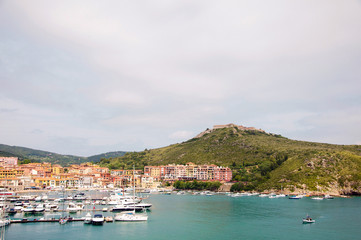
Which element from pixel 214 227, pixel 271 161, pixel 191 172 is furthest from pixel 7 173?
pixel 271 161

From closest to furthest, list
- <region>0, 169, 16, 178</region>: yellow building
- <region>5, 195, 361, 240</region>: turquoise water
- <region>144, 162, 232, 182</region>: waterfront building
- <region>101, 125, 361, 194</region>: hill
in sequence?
<region>5, 195, 361, 240</region>: turquoise water, <region>101, 125, 361, 194</region>: hill, <region>0, 169, 16, 178</region>: yellow building, <region>144, 162, 232, 182</region>: waterfront building

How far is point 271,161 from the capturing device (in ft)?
426

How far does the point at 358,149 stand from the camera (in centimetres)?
14250

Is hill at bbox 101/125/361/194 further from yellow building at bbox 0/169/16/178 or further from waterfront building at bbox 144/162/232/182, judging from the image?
yellow building at bbox 0/169/16/178

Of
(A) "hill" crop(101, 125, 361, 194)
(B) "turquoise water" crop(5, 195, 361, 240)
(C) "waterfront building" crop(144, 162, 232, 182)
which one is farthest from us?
(C) "waterfront building" crop(144, 162, 232, 182)

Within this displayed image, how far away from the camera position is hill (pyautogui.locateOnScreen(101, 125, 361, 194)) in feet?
348

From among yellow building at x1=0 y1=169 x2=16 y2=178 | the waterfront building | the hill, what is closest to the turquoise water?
the hill

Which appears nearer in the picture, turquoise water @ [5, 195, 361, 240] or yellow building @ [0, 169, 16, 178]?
turquoise water @ [5, 195, 361, 240]

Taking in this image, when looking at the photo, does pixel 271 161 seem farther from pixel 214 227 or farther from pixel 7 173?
pixel 7 173

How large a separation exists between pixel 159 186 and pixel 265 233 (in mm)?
99205

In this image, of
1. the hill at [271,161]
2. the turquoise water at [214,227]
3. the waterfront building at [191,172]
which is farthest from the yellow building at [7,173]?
the turquoise water at [214,227]

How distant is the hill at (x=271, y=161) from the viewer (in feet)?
348

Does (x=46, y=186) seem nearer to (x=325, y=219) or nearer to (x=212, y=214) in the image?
(x=212, y=214)

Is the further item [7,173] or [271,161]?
[7,173]
